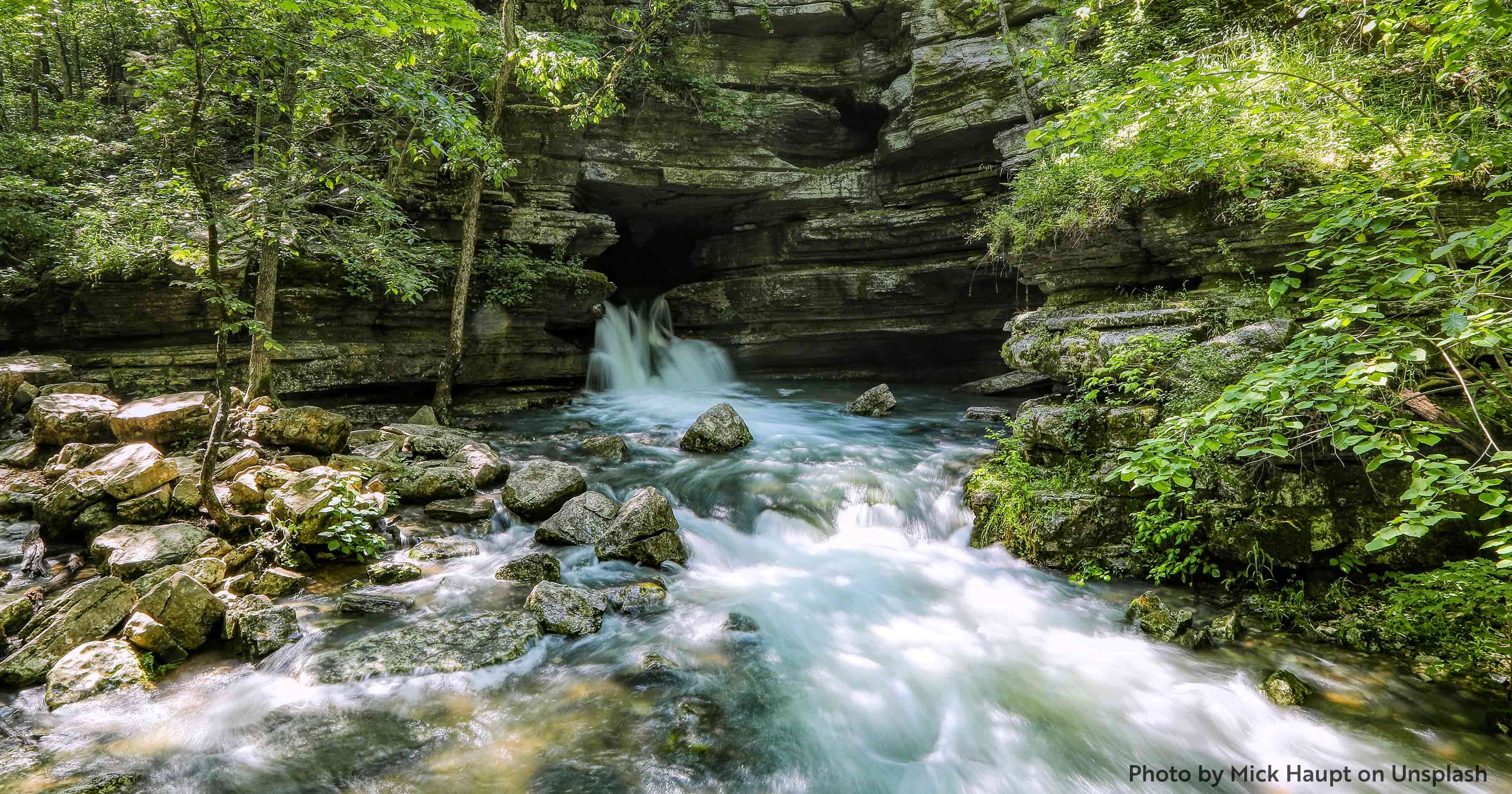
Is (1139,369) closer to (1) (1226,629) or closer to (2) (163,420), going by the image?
(1) (1226,629)

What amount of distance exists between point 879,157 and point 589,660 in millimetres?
13089

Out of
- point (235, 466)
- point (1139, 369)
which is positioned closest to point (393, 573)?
Answer: point (235, 466)

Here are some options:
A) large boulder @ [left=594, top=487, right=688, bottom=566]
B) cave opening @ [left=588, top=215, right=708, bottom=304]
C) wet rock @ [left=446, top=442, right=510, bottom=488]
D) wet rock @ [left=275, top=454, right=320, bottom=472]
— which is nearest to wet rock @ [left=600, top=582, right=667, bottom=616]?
large boulder @ [left=594, top=487, right=688, bottom=566]

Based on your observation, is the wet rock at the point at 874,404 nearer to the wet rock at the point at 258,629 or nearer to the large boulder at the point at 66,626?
the wet rock at the point at 258,629

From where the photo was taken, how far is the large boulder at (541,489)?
6.75 m

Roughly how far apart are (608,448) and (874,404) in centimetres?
547

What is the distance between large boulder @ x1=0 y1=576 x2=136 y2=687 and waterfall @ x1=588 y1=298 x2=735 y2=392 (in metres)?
10.1

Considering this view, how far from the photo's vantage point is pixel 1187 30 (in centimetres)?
883

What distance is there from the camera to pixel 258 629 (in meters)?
4.25

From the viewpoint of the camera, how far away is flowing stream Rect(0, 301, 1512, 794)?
339 cm

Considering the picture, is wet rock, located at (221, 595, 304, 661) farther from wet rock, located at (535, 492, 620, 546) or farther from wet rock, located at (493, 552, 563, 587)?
wet rock, located at (535, 492, 620, 546)

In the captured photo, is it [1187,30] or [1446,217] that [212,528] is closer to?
[1446,217]

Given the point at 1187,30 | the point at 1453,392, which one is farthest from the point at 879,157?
the point at 1453,392

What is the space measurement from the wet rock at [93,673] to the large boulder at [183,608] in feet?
0.72
